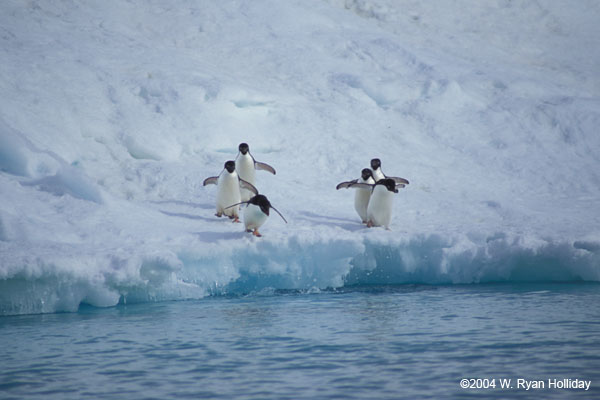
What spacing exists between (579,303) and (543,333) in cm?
132

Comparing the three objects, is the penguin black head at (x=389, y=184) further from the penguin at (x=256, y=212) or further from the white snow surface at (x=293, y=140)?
the penguin at (x=256, y=212)

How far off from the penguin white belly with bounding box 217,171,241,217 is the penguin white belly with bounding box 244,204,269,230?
0.89 m

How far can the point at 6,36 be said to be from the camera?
11.1 metres

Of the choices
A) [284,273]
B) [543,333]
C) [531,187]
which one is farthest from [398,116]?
[543,333]

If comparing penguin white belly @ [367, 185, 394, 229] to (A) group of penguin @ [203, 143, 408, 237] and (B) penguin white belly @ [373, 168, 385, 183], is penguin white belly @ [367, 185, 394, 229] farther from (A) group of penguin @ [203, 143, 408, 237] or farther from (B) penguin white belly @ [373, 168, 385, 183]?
(B) penguin white belly @ [373, 168, 385, 183]

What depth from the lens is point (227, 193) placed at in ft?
26.1

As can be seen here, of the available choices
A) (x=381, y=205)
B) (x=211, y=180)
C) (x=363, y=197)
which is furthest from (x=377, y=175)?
(x=211, y=180)

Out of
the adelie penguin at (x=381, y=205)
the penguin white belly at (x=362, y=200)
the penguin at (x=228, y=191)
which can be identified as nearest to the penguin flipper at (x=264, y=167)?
the penguin at (x=228, y=191)

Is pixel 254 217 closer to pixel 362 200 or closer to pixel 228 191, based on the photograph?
pixel 228 191

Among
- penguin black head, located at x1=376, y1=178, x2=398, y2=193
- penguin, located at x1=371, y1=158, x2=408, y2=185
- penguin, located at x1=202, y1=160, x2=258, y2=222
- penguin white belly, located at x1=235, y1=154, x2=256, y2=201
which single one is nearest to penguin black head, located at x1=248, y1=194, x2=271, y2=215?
penguin, located at x1=202, y1=160, x2=258, y2=222

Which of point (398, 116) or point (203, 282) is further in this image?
point (398, 116)

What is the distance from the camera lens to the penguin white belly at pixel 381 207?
7.75 m

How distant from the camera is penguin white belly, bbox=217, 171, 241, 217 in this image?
26.1ft

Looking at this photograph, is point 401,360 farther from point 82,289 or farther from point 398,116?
point 398,116
